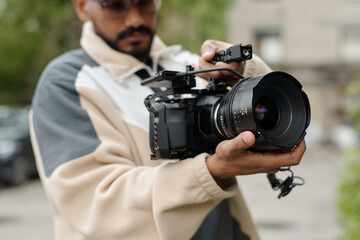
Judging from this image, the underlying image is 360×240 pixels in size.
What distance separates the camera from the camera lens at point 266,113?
1475 mm

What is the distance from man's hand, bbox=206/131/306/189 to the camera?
55.3 inches

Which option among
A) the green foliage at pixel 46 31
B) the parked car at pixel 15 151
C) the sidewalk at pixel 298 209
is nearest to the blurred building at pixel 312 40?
the sidewalk at pixel 298 209

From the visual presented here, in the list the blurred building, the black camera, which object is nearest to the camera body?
the black camera

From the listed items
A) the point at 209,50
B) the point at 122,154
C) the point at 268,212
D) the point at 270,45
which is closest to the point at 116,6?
the point at 209,50

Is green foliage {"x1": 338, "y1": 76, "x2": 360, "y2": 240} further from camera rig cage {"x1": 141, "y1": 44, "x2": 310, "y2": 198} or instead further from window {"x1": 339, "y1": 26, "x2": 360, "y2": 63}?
window {"x1": 339, "y1": 26, "x2": 360, "y2": 63}

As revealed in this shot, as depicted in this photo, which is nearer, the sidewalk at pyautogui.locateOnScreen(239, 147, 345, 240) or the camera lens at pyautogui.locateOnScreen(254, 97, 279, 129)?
the camera lens at pyautogui.locateOnScreen(254, 97, 279, 129)

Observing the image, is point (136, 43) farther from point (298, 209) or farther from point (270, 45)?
point (270, 45)

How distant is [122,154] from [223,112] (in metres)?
0.41

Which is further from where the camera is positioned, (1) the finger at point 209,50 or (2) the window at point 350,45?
(2) the window at point 350,45

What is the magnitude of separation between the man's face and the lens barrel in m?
0.60

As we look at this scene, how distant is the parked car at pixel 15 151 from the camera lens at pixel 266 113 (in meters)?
8.85

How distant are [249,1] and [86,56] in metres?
22.4

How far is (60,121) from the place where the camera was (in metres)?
1.80

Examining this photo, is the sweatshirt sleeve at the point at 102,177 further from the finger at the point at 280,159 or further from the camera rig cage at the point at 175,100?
the finger at the point at 280,159
